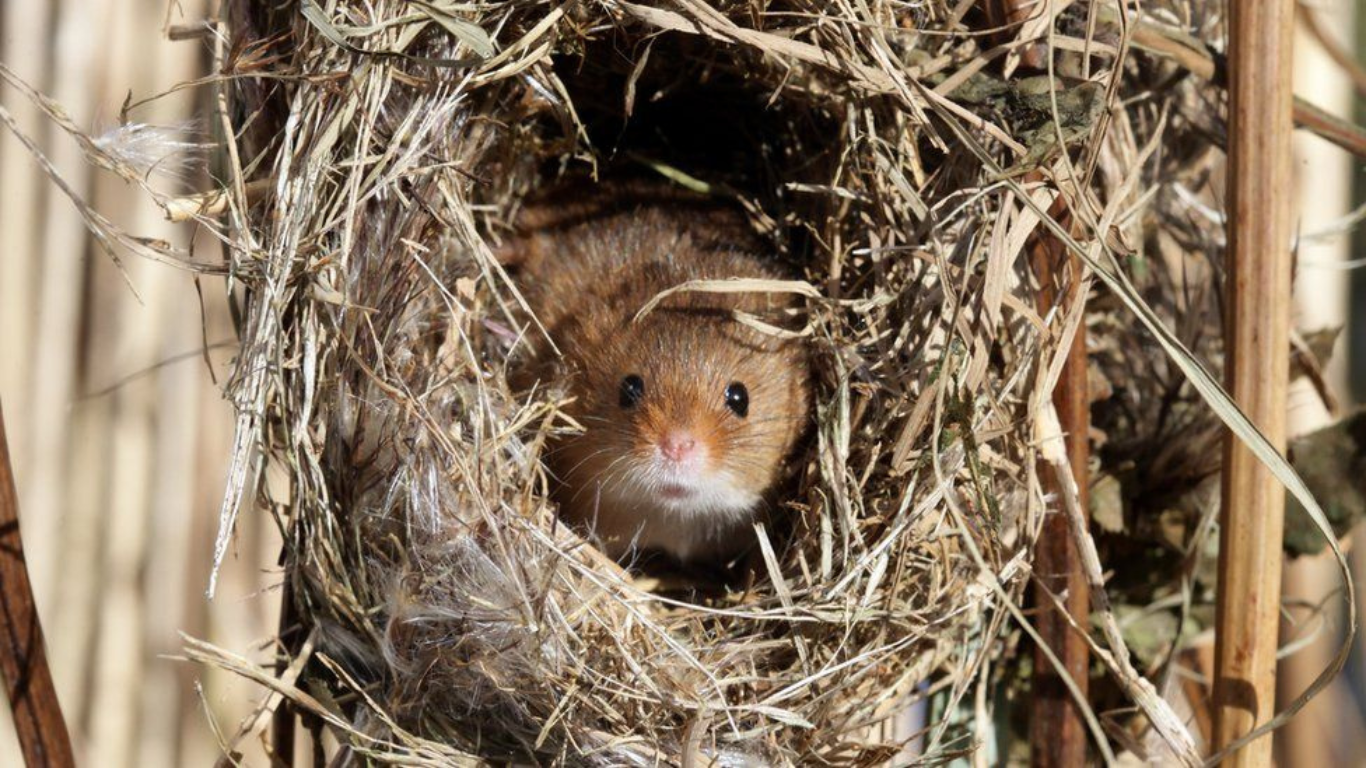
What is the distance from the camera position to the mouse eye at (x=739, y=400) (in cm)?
232

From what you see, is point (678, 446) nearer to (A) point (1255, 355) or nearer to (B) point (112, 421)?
(A) point (1255, 355)

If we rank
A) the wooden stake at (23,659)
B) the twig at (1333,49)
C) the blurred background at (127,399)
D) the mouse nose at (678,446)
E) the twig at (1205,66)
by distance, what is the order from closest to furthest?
the wooden stake at (23,659) < the twig at (1205,66) < the mouse nose at (678,446) < the twig at (1333,49) < the blurred background at (127,399)

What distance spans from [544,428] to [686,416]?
291 millimetres

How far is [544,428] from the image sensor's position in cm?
211

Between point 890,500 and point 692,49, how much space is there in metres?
0.85

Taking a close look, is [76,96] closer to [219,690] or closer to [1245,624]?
[219,690]

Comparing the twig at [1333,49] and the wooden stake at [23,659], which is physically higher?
the twig at [1333,49]

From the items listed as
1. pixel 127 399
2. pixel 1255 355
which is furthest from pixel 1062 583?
pixel 127 399

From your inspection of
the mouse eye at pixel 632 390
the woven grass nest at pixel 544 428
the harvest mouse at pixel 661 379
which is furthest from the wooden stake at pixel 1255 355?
the mouse eye at pixel 632 390

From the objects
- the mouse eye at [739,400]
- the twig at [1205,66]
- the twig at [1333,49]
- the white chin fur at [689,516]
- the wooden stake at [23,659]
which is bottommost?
the wooden stake at [23,659]

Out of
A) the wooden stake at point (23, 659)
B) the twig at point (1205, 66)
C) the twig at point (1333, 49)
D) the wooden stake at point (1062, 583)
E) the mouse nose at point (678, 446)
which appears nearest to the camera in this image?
the wooden stake at point (23, 659)

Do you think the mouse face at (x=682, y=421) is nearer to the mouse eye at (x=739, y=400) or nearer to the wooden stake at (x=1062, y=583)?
the mouse eye at (x=739, y=400)

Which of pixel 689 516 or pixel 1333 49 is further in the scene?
pixel 1333 49

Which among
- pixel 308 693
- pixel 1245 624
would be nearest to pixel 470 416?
pixel 308 693
